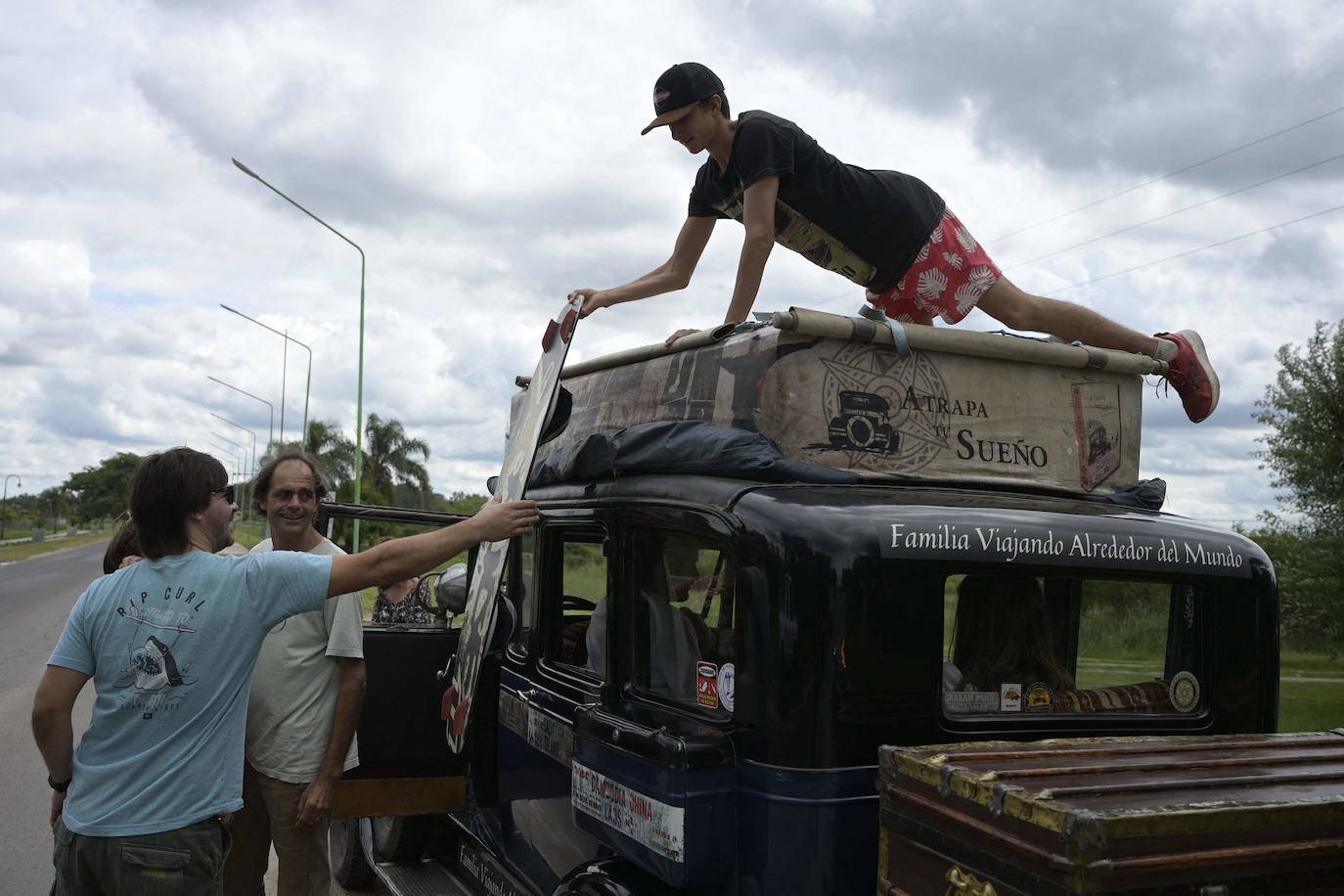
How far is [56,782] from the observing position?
289cm

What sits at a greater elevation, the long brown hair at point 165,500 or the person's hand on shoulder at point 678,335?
the person's hand on shoulder at point 678,335

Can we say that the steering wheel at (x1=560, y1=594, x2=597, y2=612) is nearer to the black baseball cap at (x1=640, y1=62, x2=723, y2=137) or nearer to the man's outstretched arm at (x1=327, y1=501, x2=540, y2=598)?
the man's outstretched arm at (x1=327, y1=501, x2=540, y2=598)

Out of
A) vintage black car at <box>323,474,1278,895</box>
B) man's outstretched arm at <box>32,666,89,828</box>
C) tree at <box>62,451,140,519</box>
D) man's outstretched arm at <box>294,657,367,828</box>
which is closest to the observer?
vintage black car at <box>323,474,1278,895</box>

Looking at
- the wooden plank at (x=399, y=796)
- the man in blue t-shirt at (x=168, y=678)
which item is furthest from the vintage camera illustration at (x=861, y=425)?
the wooden plank at (x=399, y=796)

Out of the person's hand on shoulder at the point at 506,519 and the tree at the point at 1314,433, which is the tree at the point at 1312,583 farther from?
the person's hand on shoulder at the point at 506,519

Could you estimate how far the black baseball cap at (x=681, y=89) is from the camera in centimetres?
398

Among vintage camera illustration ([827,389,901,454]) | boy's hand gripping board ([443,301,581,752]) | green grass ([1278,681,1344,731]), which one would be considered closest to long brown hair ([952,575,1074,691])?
vintage camera illustration ([827,389,901,454])

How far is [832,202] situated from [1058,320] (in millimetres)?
954

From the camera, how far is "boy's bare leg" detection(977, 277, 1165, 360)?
13.0 feet

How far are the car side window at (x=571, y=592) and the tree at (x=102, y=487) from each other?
123 meters

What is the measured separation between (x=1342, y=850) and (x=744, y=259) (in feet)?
8.38

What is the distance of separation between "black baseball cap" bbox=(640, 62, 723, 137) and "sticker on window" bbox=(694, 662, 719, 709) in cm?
211

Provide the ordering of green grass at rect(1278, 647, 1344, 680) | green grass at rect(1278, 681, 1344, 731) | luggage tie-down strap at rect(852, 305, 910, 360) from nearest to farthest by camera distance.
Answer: luggage tie-down strap at rect(852, 305, 910, 360) → green grass at rect(1278, 681, 1344, 731) → green grass at rect(1278, 647, 1344, 680)

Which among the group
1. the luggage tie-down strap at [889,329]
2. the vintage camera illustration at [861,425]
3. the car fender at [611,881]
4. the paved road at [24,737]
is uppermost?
the luggage tie-down strap at [889,329]
